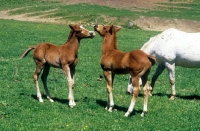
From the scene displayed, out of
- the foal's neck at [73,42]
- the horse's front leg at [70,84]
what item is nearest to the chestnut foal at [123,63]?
the foal's neck at [73,42]

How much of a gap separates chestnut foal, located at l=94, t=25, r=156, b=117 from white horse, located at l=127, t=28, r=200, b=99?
7.20 ft

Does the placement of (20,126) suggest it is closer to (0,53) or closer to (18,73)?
(18,73)

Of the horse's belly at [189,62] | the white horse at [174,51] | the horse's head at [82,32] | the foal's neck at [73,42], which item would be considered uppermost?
the horse's head at [82,32]

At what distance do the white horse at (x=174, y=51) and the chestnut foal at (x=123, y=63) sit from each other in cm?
219

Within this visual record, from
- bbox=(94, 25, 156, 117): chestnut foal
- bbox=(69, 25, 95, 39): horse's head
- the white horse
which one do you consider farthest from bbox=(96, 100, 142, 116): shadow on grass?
bbox=(69, 25, 95, 39): horse's head

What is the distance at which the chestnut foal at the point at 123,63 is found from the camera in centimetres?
1114

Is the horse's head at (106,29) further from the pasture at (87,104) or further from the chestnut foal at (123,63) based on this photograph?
the pasture at (87,104)

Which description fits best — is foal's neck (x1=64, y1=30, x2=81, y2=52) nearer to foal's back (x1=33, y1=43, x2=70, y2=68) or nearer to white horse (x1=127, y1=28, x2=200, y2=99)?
foal's back (x1=33, y1=43, x2=70, y2=68)

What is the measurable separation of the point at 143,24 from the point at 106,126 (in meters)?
37.8

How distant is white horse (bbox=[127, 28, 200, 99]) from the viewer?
1410cm

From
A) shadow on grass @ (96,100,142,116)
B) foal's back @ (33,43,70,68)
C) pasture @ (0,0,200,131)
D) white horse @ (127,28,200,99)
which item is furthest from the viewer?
white horse @ (127,28,200,99)

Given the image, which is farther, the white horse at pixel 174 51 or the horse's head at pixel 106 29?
the white horse at pixel 174 51

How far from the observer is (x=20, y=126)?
991cm

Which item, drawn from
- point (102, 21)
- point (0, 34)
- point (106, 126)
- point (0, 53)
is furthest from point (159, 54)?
point (102, 21)
